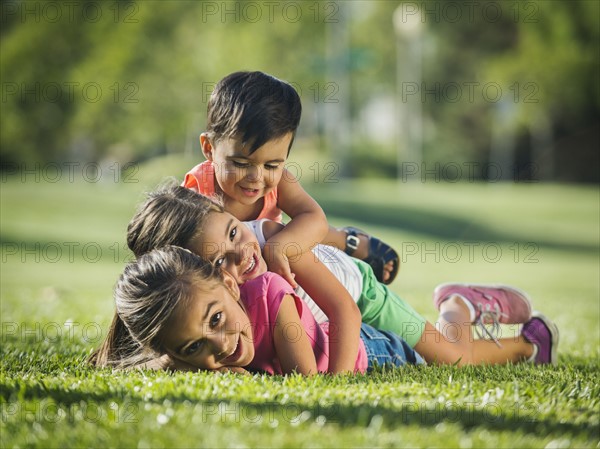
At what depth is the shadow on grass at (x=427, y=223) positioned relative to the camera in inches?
754

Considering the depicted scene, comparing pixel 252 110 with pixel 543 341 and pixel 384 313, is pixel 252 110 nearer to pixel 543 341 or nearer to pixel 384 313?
pixel 384 313

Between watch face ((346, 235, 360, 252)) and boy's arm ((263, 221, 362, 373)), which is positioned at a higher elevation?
watch face ((346, 235, 360, 252))

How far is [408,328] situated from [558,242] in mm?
15729

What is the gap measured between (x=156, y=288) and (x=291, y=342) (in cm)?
64

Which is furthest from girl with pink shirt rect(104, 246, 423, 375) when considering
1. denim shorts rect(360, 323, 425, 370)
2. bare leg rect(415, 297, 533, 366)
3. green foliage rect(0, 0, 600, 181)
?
green foliage rect(0, 0, 600, 181)

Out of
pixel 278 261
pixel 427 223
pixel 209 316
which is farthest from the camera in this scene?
pixel 427 223

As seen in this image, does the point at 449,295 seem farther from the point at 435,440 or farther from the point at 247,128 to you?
the point at 435,440

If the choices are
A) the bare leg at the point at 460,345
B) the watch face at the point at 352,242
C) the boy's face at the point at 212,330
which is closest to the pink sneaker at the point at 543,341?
the bare leg at the point at 460,345

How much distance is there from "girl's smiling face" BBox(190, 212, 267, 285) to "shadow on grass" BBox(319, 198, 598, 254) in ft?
51.5

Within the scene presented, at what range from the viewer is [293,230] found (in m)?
3.91

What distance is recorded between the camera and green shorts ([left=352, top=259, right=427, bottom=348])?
4324 millimetres

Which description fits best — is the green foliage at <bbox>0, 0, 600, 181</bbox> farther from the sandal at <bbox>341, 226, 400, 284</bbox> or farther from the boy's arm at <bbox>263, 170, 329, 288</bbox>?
the boy's arm at <bbox>263, 170, 329, 288</bbox>

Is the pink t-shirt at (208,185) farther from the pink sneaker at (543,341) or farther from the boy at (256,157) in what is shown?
the pink sneaker at (543,341)

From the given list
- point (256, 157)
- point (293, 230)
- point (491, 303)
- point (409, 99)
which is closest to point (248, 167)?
point (256, 157)
